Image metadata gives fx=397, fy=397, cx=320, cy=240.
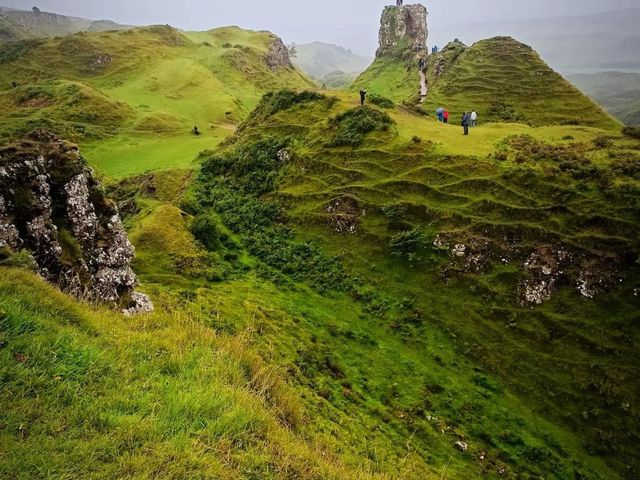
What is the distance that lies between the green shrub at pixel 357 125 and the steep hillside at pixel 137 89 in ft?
66.8

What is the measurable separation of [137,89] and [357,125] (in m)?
68.8

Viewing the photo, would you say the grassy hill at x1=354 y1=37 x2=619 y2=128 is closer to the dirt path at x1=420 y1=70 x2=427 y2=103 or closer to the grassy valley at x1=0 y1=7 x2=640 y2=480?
the dirt path at x1=420 y1=70 x2=427 y2=103

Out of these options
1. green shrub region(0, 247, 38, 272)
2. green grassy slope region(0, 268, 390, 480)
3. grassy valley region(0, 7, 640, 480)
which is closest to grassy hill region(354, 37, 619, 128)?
grassy valley region(0, 7, 640, 480)

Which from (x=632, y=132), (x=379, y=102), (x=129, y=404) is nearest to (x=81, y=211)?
(x=129, y=404)

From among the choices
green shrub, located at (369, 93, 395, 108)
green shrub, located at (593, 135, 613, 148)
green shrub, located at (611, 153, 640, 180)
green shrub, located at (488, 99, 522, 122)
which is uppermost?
green shrub, located at (488, 99, 522, 122)

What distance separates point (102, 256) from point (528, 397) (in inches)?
794

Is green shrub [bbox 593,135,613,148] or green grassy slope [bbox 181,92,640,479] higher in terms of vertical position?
green shrub [bbox 593,135,613,148]

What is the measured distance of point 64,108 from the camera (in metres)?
62.2

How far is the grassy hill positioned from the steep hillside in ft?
123

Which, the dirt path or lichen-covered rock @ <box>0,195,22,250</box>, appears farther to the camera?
the dirt path

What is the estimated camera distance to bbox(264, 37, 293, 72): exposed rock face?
12331 cm

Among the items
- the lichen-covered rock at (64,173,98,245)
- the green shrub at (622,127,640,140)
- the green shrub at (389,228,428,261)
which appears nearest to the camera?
the lichen-covered rock at (64,173,98,245)

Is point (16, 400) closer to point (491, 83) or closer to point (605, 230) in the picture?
point (605, 230)

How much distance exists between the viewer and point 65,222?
14.4m
